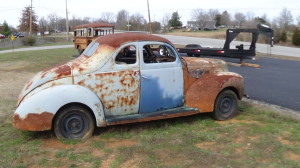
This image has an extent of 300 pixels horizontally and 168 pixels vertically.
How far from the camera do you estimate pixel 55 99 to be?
4871 millimetres

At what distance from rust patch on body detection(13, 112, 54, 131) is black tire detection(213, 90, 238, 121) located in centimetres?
321

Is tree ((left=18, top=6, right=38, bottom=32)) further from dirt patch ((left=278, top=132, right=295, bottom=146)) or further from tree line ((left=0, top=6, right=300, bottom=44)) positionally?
dirt patch ((left=278, top=132, right=295, bottom=146))

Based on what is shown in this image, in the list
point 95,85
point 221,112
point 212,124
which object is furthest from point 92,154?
point 221,112

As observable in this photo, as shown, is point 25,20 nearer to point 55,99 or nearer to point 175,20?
point 175,20

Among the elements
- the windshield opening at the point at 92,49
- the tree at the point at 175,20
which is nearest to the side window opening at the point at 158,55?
the windshield opening at the point at 92,49

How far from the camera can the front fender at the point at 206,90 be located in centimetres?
593

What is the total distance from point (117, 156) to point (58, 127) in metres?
1.18

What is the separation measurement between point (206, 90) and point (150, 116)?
1.27 metres

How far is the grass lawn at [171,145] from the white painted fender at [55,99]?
59 centimetres

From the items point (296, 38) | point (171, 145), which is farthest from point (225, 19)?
point (171, 145)

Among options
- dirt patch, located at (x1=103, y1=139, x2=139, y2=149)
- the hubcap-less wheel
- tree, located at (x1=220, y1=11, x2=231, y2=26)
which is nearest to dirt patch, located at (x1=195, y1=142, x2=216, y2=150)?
dirt patch, located at (x1=103, y1=139, x2=139, y2=149)

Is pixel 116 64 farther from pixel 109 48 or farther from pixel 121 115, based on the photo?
pixel 121 115

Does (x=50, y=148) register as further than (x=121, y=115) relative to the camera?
No

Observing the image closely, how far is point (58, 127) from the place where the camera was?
5.04 m
